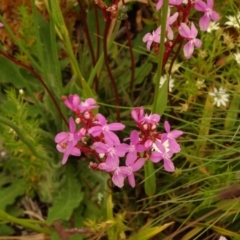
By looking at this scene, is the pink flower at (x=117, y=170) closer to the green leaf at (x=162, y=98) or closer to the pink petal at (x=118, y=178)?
the pink petal at (x=118, y=178)

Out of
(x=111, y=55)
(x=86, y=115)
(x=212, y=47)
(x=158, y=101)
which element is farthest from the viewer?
(x=111, y=55)

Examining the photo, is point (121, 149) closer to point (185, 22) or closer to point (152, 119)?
point (152, 119)

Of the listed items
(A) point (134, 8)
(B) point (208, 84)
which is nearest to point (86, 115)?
(B) point (208, 84)

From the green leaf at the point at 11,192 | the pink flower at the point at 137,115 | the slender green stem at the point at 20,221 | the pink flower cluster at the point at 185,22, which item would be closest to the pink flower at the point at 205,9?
the pink flower cluster at the point at 185,22

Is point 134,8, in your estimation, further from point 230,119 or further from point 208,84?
point 230,119

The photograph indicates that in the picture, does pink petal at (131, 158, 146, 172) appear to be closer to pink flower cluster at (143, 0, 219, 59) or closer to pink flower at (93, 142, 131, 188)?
pink flower at (93, 142, 131, 188)
